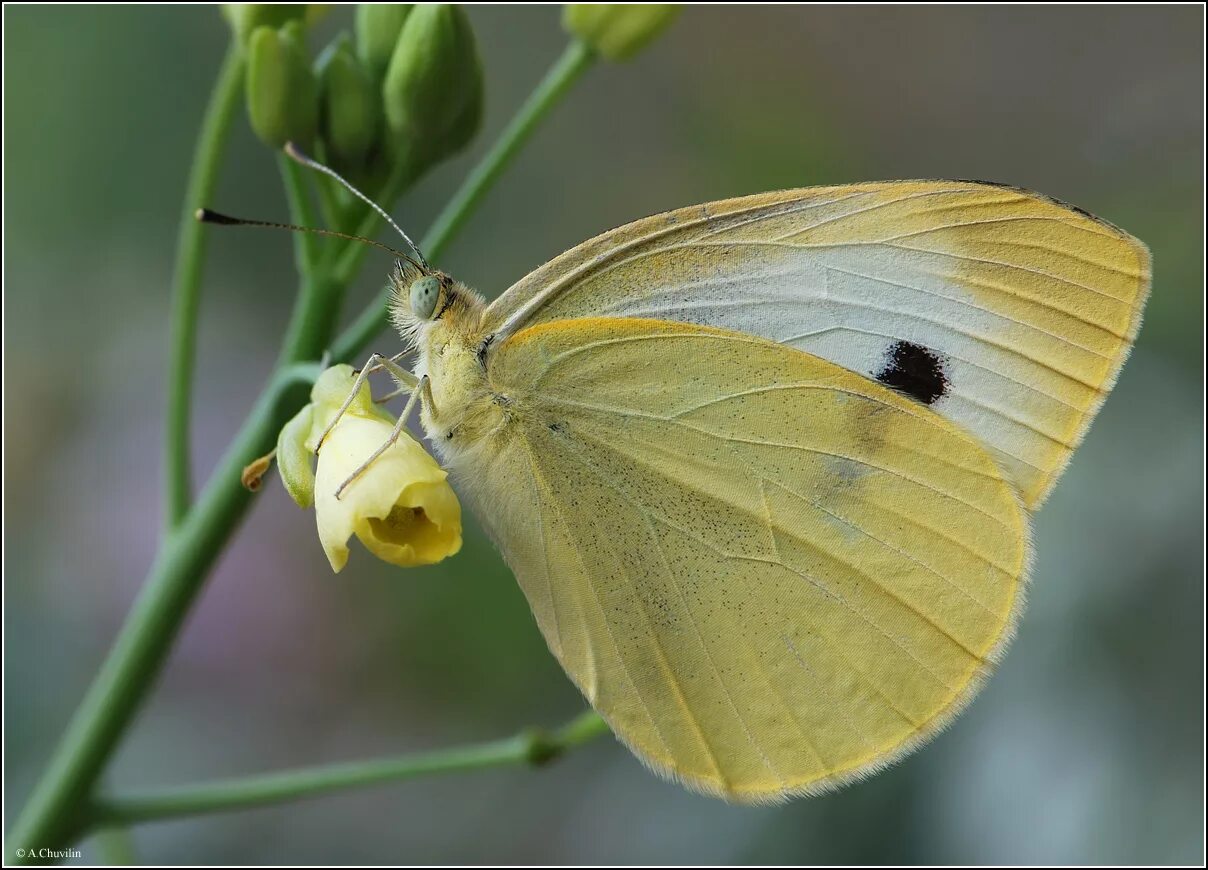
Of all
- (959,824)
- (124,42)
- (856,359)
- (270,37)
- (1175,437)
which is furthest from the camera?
(124,42)

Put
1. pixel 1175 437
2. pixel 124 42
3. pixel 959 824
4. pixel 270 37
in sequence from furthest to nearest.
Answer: pixel 124 42 → pixel 1175 437 → pixel 959 824 → pixel 270 37

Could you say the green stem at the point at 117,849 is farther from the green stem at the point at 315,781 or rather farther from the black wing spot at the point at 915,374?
the black wing spot at the point at 915,374

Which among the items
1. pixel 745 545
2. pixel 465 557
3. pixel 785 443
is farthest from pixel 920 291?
pixel 465 557

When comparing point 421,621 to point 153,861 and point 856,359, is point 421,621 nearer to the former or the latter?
point 153,861

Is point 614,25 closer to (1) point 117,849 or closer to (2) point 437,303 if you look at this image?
(2) point 437,303

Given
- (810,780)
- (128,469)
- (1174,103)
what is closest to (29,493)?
(128,469)

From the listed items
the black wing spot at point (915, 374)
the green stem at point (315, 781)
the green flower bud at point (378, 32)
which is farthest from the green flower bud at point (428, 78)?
the green stem at point (315, 781)
